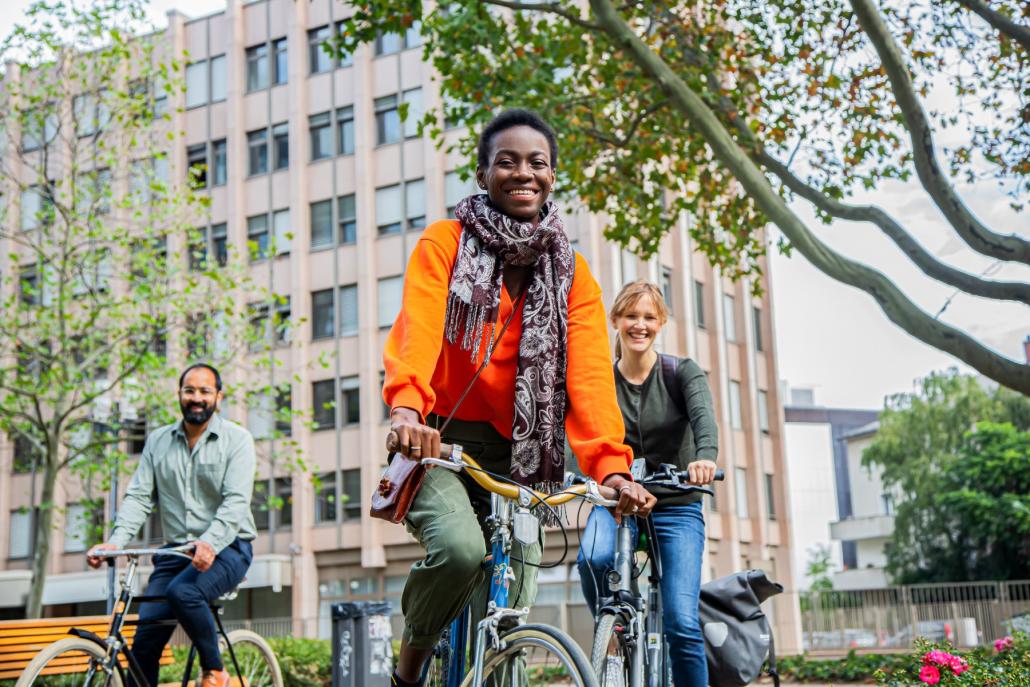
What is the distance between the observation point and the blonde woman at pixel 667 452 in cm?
575

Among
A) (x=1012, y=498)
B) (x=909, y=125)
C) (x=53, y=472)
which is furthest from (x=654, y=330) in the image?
(x=1012, y=498)

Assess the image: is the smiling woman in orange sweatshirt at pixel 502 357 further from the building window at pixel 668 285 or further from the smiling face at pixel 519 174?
Answer: the building window at pixel 668 285

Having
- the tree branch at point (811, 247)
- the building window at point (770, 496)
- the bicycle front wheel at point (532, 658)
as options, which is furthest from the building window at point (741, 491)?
the bicycle front wheel at point (532, 658)

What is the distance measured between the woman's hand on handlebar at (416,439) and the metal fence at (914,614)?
88.6 feet

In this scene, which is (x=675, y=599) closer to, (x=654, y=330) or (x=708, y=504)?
(x=654, y=330)

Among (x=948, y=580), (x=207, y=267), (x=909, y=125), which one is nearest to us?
(x=909, y=125)

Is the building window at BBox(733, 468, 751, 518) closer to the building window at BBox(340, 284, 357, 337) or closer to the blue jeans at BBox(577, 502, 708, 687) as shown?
the building window at BBox(340, 284, 357, 337)

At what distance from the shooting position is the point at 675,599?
5734mm

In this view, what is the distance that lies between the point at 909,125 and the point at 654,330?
6438mm

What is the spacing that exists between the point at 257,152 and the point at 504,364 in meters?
43.6

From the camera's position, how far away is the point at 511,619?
3.70m

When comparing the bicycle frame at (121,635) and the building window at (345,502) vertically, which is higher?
the building window at (345,502)

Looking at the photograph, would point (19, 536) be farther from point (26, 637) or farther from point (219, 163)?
point (26, 637)

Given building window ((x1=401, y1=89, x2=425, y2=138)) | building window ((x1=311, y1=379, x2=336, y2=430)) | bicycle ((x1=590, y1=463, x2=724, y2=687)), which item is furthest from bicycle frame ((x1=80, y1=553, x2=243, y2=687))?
building window ((x1=401, y1=89, x2=425, y2=138))
